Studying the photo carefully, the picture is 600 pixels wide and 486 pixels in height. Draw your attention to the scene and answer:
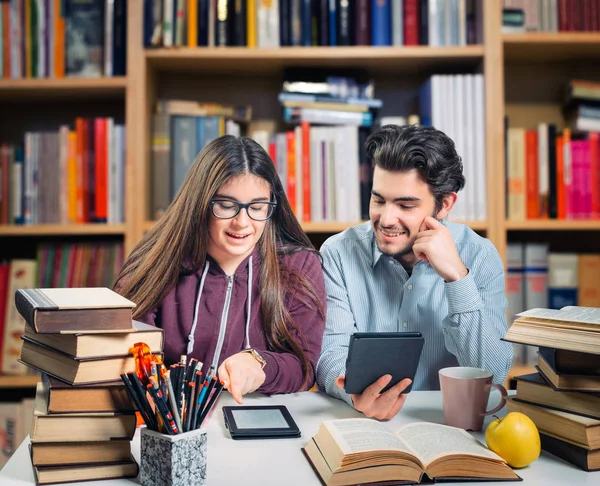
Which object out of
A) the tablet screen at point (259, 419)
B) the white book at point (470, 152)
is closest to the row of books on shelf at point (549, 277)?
the white book at point (470, 152)

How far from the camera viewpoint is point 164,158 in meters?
2.06

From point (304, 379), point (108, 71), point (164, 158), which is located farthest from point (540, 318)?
point (108, 71)

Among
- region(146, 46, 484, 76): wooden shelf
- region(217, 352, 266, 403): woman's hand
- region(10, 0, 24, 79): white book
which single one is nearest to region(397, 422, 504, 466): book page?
region(217, 352, 266, 403): woman's hand

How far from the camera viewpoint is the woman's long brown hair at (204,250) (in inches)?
54.4

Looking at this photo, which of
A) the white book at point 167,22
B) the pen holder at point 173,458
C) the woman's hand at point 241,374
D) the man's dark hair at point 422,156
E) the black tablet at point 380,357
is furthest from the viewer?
the white book at point 167,22

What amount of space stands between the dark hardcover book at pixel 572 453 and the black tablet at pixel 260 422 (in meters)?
0.37

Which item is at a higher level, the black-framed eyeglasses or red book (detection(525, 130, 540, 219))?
Answer: red book (detection(525, 130, 540, 219))

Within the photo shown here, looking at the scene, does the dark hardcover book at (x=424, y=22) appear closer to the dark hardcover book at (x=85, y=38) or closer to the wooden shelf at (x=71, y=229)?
the dark hardcover book at (x=85, y=38)

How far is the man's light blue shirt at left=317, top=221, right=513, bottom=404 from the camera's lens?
4.82 feet

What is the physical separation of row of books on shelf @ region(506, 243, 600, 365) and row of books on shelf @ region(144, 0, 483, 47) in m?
0.70

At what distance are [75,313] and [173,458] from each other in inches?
9.1

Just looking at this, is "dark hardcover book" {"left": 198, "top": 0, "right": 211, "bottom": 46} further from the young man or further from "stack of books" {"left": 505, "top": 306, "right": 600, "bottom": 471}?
"stack of books" {"left": 505, "top": 306, "right": 600, "bottom": 471}

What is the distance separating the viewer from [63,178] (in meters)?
2.06

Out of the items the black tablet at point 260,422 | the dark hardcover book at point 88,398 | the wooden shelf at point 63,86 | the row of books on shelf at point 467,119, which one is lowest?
the black tablet at point 260,422
